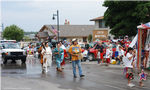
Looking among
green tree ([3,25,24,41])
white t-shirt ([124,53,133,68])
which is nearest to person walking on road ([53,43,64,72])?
white t-shirt ([124,53,133,68])

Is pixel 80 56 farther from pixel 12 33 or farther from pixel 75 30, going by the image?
pixel 12 33

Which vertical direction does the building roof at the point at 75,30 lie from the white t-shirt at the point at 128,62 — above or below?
above

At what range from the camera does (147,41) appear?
46.8 ft

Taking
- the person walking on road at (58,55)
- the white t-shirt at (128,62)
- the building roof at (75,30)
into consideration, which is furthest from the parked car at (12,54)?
the building roof at (75,30)

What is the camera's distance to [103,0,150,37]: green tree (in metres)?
27.6

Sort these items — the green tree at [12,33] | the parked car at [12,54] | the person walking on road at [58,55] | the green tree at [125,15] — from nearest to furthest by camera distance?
the person walking on road at [58,55]
the parked car at [12,54]
the green tree at [125,15]
the green tree at [12,33]

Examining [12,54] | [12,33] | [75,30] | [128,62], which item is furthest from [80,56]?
[12,33]

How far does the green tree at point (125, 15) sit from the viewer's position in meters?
27.6

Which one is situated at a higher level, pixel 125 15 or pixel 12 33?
pixel 12 33

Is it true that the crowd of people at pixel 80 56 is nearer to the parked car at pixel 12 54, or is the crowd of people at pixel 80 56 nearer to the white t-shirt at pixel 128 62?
the white t-shirt at pixel 128 62

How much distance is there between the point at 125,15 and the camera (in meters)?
29.6

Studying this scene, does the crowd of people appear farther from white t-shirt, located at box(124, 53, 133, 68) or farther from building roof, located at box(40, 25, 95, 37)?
building roof, located at box(40, 25, 95, 37)

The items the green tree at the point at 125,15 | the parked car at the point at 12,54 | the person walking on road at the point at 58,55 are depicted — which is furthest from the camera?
the green tree at the point at 125,15

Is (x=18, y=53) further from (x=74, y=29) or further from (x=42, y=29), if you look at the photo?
(x=42, y=29)
